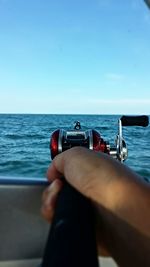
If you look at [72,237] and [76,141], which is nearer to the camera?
[72,237]

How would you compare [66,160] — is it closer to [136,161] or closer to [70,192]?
[70,192]

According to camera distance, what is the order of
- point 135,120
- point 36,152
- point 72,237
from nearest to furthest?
point 72,237 < point 135,120 < point 36,152

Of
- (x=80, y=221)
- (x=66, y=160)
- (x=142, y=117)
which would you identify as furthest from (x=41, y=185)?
(x=80, y=221)

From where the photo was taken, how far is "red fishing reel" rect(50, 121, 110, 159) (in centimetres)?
179

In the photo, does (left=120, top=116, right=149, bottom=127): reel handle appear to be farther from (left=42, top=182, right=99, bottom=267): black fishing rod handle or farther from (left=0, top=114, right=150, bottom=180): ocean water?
Result: (left=42, top=182, right=99, bottom=267): black fishing rod handle

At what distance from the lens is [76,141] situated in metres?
1.83

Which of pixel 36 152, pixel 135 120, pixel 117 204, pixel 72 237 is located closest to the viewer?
pixel 72 237

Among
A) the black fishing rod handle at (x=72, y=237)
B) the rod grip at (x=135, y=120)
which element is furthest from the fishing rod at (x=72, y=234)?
the rod grip at (x=135, y=120)

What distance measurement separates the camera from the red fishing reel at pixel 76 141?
179 centimetres

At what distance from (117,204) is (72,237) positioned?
166 mm

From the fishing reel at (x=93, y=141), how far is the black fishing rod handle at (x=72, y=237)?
1.03m

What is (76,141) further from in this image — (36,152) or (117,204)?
(36,152)

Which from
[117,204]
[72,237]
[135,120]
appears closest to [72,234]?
[72,237]

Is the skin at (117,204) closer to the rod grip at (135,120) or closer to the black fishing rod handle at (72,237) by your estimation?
the black fishing rod handle at (72,237)
